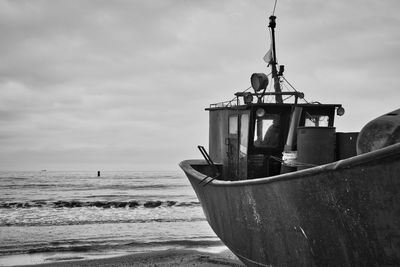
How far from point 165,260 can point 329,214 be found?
5.88m

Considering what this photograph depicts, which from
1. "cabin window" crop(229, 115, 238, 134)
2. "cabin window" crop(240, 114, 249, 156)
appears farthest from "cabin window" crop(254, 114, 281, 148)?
"cabin window" crop(229, 115, 238, 134)

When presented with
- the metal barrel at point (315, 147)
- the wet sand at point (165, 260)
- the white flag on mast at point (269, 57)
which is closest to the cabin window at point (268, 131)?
the metal barrel at point (315, 147)

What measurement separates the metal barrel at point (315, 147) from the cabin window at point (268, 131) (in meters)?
2.13

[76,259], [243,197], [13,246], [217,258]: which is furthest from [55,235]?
[243,197]

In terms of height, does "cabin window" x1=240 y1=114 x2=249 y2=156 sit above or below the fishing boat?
above

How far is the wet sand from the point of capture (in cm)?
877

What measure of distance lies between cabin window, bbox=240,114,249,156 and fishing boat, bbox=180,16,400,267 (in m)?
0.02

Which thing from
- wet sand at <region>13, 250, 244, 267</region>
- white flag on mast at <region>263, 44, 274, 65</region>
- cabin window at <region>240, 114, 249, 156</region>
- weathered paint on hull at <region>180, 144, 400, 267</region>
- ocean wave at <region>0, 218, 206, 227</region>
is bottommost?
ocean wave at <region>0, 218, 206, 227</region>

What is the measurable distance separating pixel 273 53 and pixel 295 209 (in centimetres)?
582

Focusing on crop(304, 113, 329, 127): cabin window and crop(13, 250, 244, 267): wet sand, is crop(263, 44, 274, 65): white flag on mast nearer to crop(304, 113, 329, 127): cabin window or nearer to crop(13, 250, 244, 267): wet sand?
crop(304, 113, 329, 127): cabin window

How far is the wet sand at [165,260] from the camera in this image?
877 cm

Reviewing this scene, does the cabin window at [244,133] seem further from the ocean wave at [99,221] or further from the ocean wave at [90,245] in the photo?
the ocean wave at [99,221]

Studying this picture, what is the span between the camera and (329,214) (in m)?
4.01

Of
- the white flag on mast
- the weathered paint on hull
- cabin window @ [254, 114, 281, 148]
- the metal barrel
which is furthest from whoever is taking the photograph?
the white flag on mast
